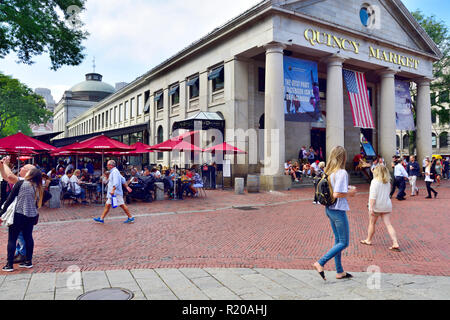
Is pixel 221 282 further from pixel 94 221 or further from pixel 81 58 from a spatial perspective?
pixel 81 58

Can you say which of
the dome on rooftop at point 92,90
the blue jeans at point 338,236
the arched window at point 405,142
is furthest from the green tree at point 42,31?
the dome on rooftop at point 92,90

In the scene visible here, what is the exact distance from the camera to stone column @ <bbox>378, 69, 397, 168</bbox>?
82.4ft

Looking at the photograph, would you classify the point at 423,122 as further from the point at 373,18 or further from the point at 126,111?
the point at 126,111

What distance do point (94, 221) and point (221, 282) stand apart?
6377 millimetres

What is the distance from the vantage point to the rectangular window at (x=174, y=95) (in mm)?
30156

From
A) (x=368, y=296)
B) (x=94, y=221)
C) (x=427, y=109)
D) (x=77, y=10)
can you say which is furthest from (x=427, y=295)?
(x=427, y=109)

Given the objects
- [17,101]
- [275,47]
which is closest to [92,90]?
[17,101]

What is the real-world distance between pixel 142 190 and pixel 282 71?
10.6 meters

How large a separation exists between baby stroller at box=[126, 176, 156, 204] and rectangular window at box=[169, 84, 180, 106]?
16994 mm

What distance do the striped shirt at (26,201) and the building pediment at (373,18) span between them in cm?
1721

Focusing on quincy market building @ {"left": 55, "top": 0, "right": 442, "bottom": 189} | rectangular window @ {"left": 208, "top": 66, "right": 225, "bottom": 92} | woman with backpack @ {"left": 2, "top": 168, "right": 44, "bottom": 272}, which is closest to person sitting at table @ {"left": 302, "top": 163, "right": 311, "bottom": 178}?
quincy market building @ {"left": 55, "top": 0, "right": 442, "bottom": 189}

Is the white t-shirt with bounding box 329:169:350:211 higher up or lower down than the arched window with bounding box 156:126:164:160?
lower down

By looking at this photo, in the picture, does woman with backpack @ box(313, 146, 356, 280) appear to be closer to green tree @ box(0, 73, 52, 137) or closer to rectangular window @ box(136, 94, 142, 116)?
rectangular window @ box(136, 94, 142, 116)

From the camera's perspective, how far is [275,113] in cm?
1897
